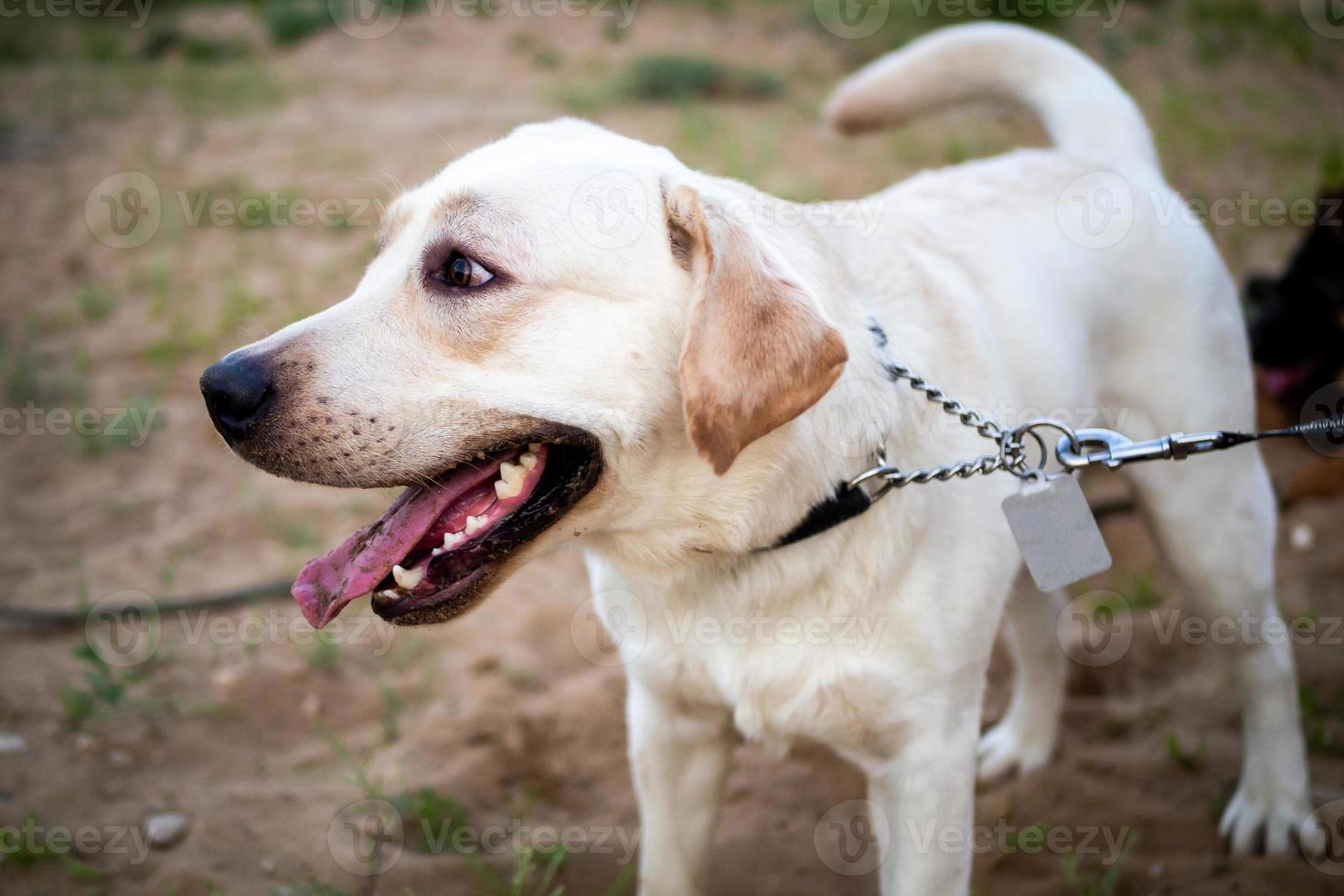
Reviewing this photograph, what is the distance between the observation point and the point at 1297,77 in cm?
784

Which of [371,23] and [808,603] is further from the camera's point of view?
[371,23]

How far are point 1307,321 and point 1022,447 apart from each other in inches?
119

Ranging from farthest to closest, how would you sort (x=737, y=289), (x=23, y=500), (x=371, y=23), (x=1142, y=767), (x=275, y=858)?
(x=371, y=23)
(x=23, y=500)
(x=1142, y=767)
(x=275, y=858)
(x=737, y=289)

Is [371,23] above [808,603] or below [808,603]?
below

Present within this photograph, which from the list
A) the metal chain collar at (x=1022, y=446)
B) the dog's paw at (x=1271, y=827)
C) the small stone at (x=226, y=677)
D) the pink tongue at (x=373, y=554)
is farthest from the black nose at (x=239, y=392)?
the dog's paw at (x=1271, y=827)

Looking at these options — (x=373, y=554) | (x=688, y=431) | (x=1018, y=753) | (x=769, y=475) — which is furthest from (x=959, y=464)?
(x=1018, y=753)

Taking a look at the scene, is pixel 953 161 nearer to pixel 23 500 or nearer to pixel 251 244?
pixel 251 244

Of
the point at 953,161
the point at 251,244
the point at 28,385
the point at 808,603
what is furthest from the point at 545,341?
the point at 953,161

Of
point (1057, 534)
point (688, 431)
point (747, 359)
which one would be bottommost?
point (1057, 534)

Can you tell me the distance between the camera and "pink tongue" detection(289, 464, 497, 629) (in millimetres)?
1857

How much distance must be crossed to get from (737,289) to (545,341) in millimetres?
341

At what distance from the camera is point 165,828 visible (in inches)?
101

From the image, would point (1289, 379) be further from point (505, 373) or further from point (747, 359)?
point (505, 373)

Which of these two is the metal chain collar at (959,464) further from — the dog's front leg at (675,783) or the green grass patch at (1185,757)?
the green grass patch at (1185,757)
